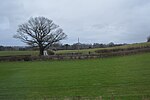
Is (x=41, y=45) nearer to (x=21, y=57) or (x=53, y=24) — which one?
(x=53, y=24)

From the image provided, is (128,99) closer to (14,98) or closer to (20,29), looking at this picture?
(14,98)

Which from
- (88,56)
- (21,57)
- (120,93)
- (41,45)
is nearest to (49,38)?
(41,45)

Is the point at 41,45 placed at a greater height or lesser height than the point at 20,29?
lesser

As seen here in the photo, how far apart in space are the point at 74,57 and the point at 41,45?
1632cm

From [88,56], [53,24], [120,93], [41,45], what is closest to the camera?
[120,93]

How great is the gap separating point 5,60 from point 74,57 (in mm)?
14951

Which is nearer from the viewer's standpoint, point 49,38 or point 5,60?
point 5,60

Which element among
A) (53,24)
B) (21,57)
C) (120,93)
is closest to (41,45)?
(53,24)

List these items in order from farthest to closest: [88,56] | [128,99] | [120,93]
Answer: [88,56] → [120,93] → [128,99]

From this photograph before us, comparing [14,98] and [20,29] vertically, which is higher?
[20,29]

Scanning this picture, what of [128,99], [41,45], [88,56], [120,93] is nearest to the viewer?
[128,99]

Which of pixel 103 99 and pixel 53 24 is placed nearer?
pixel 103 99

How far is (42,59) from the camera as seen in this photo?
52312 millimetres

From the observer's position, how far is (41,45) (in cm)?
6488
